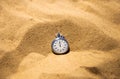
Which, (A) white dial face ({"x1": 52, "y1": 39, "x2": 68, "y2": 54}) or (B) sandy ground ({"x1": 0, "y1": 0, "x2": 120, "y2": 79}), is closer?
(B) sandy ground ({"x1": 0, "y1": 0, "x2": 120, "y2": 79})

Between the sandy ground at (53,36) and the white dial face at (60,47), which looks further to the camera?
the white dial face at (60,47)

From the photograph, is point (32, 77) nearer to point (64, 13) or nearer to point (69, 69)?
point (69, 69)

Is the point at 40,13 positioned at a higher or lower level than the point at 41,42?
higher

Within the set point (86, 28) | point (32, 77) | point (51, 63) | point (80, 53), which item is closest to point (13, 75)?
point (32, 77)

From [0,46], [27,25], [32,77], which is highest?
[27,25]

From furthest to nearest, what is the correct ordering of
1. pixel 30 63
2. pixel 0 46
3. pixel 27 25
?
pixel 27 25
pixel 0 46
pixel 30 63

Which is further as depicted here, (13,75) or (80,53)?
(80,53)

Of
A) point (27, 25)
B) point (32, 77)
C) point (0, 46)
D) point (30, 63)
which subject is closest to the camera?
point (32, 77)

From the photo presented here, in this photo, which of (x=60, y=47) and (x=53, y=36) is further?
(x=53, y=36)
